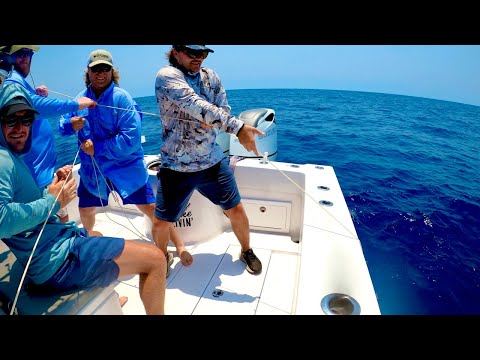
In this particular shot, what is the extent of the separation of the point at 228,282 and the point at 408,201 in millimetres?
4139

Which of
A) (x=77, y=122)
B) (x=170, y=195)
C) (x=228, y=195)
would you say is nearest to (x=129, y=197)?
(x=170, y=195)

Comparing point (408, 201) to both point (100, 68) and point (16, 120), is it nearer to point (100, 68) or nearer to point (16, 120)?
Answer: point (100, 68)

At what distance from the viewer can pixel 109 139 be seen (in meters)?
1.99

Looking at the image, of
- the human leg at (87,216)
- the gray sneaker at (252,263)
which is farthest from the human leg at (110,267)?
the human leg at (87,216)

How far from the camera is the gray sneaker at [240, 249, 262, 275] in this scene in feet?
6.82

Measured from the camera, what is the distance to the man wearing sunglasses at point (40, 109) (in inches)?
66.4

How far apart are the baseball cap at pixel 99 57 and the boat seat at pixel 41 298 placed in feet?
4.23

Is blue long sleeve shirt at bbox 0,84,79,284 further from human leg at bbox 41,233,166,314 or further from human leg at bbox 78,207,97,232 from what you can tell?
human leg at bbox 78,207,97,232

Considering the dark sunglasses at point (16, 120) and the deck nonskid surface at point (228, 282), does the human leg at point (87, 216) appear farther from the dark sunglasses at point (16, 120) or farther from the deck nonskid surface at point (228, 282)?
the dark sunglasses at point (16, 120)

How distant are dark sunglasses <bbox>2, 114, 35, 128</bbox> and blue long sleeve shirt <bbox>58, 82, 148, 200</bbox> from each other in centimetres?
71

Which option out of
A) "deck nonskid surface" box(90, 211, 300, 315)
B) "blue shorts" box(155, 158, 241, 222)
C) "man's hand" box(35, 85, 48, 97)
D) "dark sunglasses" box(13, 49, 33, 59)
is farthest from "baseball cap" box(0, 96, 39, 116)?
"deck nonskid surface" box(90, 211, 300, 315)

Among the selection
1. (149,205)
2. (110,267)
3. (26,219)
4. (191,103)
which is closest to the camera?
(26,219)
